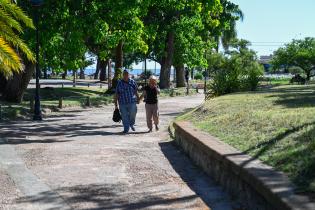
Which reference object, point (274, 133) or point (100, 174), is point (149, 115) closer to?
point (100, 174)

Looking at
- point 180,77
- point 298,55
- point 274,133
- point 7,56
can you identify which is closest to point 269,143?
point 274,133

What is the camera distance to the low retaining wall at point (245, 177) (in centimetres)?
553

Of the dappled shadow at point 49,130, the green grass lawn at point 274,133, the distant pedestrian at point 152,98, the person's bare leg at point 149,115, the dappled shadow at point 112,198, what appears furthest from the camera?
the distant pedestrian at point 152,98

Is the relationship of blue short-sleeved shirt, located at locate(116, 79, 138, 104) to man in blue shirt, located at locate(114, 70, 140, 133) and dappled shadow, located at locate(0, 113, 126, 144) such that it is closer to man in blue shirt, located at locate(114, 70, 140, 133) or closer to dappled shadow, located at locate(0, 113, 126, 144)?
man in blue shirt, located at locate(114, 70, 140, 133)

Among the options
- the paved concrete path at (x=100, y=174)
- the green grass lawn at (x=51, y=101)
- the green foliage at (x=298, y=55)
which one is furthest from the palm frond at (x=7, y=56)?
the green foliage at (x=298, y=55)

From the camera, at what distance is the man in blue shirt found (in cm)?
1484

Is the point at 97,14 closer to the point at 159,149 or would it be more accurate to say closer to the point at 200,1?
the point at 200,1

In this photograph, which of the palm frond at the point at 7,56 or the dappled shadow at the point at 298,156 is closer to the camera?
the dappled shadow at the point at 298,156

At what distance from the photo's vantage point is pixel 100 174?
8.85 m

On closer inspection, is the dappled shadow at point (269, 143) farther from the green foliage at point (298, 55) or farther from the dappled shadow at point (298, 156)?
the green foliage at point (298, 55)

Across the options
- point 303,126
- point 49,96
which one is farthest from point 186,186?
point 49,96

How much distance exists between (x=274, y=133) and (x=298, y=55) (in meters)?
54.3

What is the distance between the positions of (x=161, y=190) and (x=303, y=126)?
248cm

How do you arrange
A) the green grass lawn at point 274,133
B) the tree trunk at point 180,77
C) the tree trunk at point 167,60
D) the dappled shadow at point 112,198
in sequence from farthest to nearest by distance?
1. the tree trunk at point 180,77
2. the tree trunk at point 167,60
3. the dappled shadow at point 112,198
4. the green grass lawn at point 274,133
